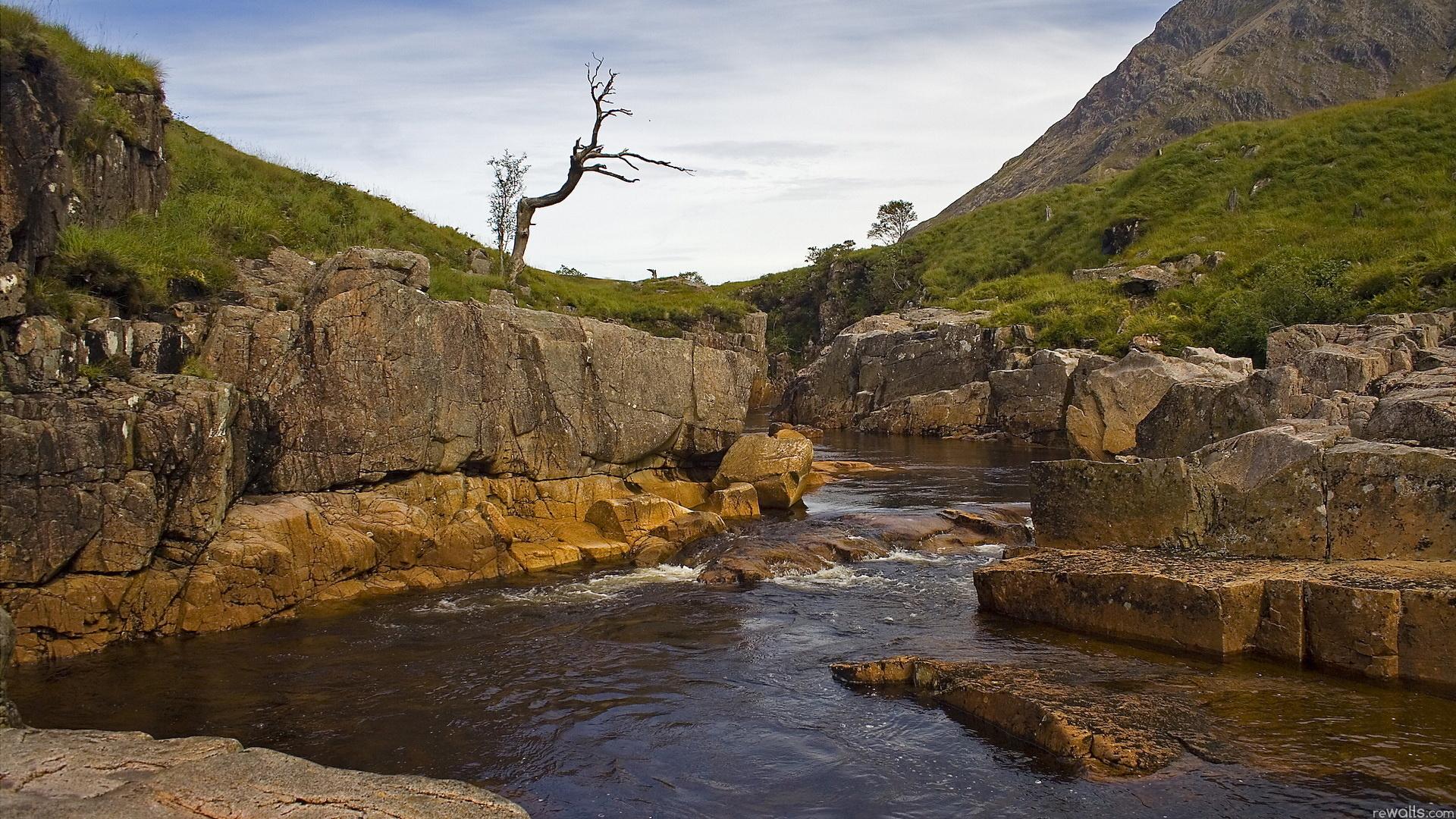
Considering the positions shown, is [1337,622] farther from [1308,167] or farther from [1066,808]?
[1308,167]

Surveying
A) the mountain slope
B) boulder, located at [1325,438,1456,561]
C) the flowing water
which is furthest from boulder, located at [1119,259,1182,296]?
the mountain slope

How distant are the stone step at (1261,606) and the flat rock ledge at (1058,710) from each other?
1.65m

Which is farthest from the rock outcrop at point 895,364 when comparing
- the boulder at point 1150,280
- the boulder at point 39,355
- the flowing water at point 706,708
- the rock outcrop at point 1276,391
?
the boulder at point 39,355

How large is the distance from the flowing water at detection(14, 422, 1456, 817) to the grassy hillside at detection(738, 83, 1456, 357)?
95.0 feet

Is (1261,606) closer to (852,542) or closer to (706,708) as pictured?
(706,708)

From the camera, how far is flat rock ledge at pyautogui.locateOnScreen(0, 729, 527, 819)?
19.7ft

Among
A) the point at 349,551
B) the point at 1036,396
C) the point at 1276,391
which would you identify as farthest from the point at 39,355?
the point at 1036,396

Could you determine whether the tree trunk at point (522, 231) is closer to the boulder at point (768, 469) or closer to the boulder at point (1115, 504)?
the boulder at point (768, 469)

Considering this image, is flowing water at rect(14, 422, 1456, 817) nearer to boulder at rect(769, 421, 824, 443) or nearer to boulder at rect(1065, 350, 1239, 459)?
boulder at rect(1065, 350, 1239, 459)

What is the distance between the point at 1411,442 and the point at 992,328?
3195cm

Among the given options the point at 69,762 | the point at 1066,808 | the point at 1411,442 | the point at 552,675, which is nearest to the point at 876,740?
the point at 1066,808

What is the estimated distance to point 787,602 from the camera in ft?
47.2

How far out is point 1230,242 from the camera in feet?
165

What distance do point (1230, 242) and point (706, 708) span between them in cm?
5012
